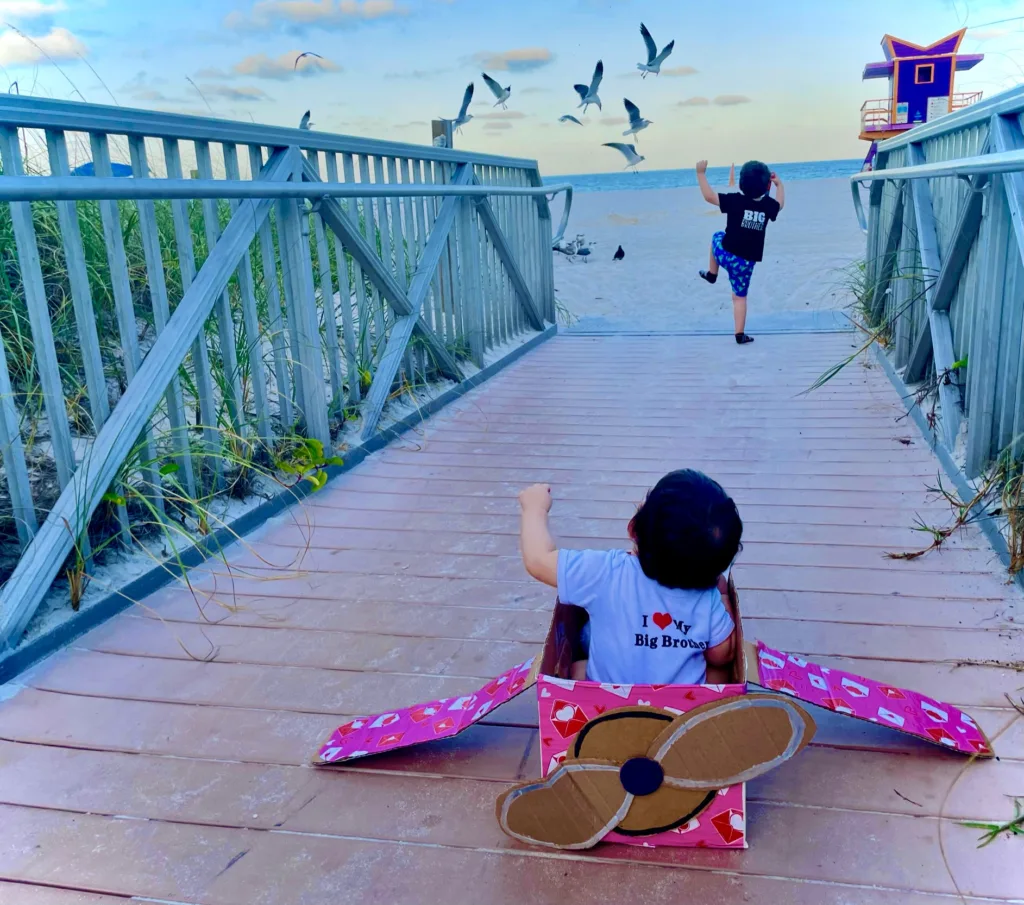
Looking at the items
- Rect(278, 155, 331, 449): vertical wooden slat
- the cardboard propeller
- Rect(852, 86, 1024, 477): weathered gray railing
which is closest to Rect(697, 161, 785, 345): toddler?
Rect(852, 86, 1024, 477): weathered gray railing

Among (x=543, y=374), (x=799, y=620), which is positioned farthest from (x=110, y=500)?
(x=543, y=374)

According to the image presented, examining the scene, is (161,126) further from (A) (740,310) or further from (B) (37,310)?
(A) (740,310)

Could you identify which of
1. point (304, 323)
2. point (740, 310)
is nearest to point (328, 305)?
point (304, 323)

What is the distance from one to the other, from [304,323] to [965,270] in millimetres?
2588

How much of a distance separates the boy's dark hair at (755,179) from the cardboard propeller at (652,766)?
5.65 meters

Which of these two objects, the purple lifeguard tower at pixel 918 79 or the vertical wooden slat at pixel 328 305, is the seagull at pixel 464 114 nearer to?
the vertical wooden slat at pixel 328 305

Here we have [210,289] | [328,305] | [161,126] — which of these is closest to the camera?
[161,126]

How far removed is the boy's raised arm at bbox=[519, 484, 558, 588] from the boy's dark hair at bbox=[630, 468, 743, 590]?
0.22 metres

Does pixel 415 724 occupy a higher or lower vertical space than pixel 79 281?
lower

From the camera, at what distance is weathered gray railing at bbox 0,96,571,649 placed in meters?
2.33

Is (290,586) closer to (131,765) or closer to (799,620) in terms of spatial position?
(131,765)

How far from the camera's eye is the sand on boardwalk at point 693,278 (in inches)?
338

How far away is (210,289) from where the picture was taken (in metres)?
2.99

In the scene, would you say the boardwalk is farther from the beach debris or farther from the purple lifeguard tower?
the purple lifeguard tower
